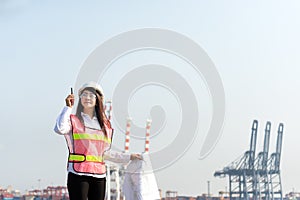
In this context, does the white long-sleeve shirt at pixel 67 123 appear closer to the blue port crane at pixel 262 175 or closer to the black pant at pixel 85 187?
the black pant at pixel 85 187

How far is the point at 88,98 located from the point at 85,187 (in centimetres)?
59

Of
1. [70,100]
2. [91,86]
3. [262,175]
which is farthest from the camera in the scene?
[262,175]

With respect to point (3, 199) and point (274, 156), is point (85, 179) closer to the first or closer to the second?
point (274, 156)

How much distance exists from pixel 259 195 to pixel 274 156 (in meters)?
5.29

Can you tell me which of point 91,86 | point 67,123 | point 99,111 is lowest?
point 67,123

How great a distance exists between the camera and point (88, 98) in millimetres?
3547

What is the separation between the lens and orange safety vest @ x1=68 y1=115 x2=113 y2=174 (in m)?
3.43

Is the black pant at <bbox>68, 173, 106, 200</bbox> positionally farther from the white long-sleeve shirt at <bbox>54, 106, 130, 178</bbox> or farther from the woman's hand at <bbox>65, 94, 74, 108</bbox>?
the woman's hand at <bbox>65, 94, 74, 108</bbox>

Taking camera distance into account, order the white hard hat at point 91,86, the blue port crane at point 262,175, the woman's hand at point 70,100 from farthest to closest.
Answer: the blue port crane at point 262,175
the white hard hat at point 91,86
the woman's hand at point 70,100

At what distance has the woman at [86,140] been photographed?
341 centimetres

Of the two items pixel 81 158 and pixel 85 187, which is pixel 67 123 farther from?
pixel 85 187

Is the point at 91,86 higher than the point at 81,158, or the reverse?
the point at 91,86

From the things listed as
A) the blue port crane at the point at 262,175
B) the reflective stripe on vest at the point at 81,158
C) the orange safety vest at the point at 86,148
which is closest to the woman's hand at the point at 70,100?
the orange safety vest at the point at 86,148

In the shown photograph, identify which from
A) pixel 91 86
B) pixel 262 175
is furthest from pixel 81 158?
pixel 262 175
